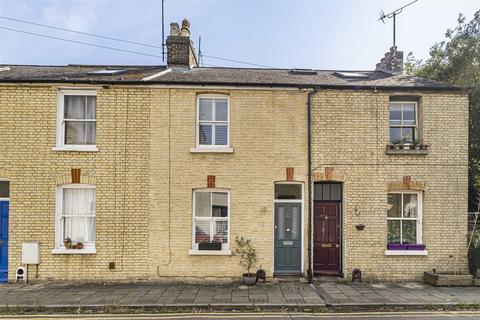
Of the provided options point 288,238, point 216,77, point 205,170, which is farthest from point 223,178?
point 216,77

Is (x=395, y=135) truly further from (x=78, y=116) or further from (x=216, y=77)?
(x=78, y=116)

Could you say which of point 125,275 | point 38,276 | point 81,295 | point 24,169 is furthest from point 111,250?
point 24,169

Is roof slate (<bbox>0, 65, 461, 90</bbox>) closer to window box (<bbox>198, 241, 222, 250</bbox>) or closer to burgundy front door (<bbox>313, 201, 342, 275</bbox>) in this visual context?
burgundy front door (<bbox>313, 201, 342, 275</bbox>)

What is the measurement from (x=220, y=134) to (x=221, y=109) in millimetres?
835

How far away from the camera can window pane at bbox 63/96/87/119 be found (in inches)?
413

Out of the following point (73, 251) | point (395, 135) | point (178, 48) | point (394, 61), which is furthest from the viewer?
point (394, 61)

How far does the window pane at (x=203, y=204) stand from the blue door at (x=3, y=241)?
6029 mm

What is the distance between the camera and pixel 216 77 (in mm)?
11203

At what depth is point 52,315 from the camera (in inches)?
293

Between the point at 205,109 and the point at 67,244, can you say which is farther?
the point at 205,109

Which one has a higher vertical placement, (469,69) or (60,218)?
(469,69)

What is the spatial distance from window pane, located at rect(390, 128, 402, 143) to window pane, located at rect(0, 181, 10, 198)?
497 inches

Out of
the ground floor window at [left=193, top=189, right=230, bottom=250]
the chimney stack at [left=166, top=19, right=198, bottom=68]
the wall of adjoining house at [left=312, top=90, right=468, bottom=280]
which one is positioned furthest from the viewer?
the chimney stack at [left=166, top=19, right=198, bottom=68]

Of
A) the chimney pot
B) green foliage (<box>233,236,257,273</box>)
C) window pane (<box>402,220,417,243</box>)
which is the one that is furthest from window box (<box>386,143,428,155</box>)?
the chimney pot
